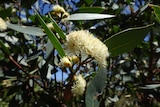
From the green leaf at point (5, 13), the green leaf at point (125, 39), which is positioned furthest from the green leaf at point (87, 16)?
the green leaf at point (5, 13)

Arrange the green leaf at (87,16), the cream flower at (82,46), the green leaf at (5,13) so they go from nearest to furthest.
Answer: the cream flower at (82,46) < the green leaf at (87,16) < the green leaf at (5,13)

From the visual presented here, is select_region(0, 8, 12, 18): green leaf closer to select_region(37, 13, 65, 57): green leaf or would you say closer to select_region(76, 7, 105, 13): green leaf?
select_region(76, 7, 105, 13): green leaf

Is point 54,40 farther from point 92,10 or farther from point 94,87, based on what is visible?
point 92,10

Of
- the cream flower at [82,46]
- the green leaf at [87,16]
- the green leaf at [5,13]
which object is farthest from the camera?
the green leaf at [5,13]

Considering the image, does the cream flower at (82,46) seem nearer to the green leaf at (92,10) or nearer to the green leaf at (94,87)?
the green leaf at (94,87)

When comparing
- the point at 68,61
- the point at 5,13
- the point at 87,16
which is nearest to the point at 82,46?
the point at 68,61

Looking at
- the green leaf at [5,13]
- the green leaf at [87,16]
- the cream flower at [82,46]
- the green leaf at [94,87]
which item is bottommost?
the green leaf at [94,87]

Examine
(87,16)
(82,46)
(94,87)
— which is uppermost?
(87,16)

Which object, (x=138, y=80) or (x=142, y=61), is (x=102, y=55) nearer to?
(x=138, y=80)

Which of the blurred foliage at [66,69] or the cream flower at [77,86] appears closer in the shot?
the cream flower at [77,86]
